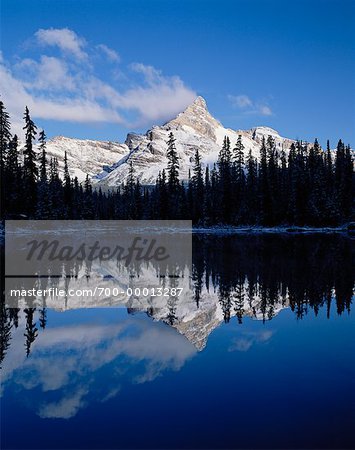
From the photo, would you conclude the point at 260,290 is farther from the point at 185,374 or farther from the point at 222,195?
the point at 222,195

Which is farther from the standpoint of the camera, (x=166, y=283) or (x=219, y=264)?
(x=219, y=264)

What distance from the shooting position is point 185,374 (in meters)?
8.51

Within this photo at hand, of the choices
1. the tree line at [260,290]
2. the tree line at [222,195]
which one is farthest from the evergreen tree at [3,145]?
the tree line at [260,290]

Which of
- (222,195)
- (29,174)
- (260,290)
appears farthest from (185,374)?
(222,195)

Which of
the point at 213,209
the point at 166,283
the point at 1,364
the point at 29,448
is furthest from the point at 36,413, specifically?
the point at 213,209

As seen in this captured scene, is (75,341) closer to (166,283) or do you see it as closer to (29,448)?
(29,448)

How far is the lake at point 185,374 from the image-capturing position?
20.4ft

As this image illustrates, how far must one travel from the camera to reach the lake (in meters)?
6.23

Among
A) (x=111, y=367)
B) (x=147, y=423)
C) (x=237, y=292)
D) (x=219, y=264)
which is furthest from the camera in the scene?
(x=219, y=264)

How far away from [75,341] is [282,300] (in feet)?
24.1

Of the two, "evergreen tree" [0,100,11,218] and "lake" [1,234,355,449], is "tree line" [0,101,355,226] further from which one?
"lake" [1,234,355,449]

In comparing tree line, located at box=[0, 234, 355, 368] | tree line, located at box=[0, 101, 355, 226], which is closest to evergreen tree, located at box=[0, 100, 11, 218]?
tree line, located at box=[0, 101, 355, 226]

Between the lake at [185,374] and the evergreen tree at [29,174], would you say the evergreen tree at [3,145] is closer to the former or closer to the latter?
the evergreen tree at [29,174]

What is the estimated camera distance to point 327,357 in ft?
30.4
